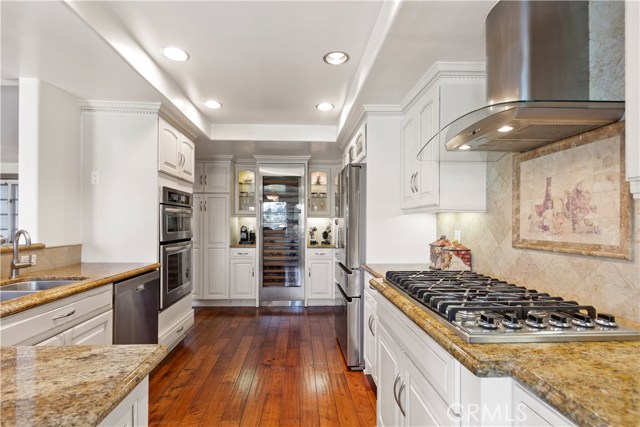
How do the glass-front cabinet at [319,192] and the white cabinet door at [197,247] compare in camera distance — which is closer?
the white cabinet door at [197,247]

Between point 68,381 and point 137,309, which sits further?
point 137,309

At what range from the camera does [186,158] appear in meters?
3.59

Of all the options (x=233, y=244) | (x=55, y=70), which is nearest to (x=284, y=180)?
(x=233, y=244)

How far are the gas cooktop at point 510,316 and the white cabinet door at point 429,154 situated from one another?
77 centimetres

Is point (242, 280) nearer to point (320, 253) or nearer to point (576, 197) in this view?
point (320, 253)

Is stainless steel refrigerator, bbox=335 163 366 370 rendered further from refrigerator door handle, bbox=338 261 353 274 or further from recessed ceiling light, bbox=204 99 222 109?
recessed ceiling light, bbox=204 99 222 109

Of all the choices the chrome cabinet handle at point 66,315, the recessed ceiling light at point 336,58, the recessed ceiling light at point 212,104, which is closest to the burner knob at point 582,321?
the recessed ceiling light at point 336,58

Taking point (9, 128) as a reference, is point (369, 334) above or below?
below

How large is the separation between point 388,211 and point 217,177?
3009mm

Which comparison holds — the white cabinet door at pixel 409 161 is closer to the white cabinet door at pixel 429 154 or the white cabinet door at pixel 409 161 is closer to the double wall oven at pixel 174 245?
the white cabinet door at pixel 429 154

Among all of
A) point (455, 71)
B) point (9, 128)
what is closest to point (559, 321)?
point (455, 71)

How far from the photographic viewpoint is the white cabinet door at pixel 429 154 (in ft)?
7.07

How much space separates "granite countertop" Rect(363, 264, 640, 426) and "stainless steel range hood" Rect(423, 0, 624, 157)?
0.76m

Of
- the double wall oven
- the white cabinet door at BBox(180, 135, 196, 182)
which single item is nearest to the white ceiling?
the white cabinet door at BBox(180, 135, 196, 182)
